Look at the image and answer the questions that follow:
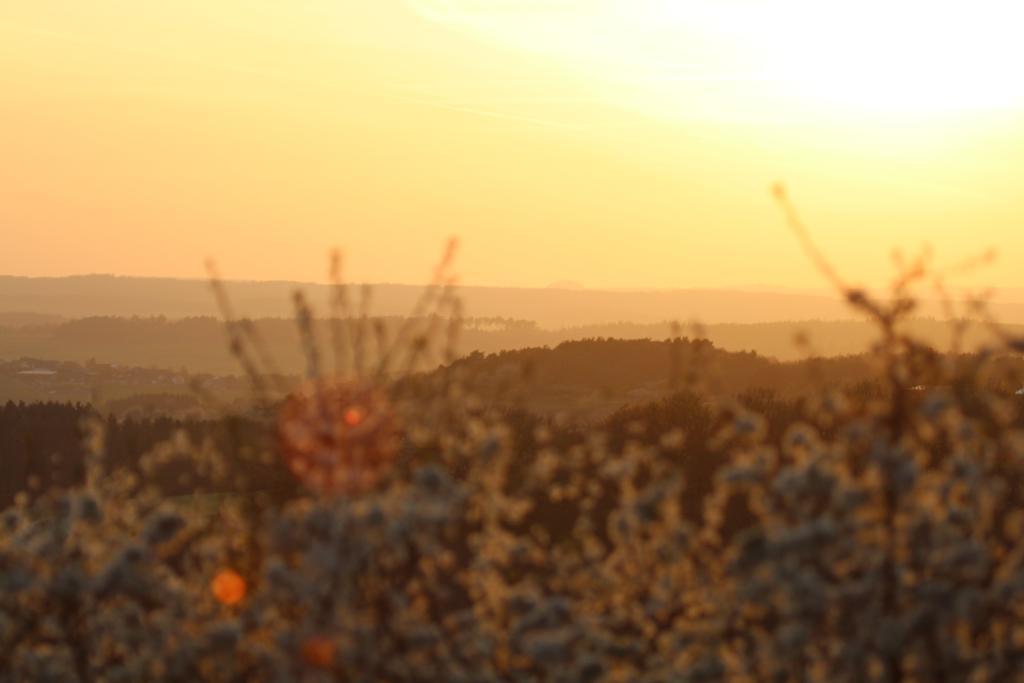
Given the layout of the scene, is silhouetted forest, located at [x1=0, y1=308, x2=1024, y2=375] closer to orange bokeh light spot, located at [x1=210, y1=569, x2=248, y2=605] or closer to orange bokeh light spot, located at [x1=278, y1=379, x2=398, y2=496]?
orange bokeh light spot, located at [x1=210, y1=569, x2=248, y2=605]

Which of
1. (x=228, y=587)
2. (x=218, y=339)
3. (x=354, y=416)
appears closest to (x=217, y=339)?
(x=218, y=339)

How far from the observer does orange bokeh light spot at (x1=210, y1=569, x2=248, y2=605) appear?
6070 millimetres

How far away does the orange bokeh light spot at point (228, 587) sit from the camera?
6070 millimetres

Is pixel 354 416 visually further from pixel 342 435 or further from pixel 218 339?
pixel 218 339

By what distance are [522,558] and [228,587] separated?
1443mm

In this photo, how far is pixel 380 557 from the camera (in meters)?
5.47

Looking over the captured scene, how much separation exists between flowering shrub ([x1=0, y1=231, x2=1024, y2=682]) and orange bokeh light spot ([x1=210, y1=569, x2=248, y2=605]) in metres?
0.01

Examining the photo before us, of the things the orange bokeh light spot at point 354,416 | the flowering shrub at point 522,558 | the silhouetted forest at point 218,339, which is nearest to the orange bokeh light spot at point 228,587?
the flowering shrub at point 522,558

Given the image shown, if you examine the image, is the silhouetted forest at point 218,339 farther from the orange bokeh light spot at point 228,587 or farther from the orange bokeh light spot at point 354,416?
the orange bokeh light spot at point 354,416

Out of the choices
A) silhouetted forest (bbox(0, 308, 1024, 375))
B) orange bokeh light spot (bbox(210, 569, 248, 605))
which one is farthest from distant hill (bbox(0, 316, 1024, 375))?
orange bokeh light spot (bbox(210, 569, 248, 605))

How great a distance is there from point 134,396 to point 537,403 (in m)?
22.5

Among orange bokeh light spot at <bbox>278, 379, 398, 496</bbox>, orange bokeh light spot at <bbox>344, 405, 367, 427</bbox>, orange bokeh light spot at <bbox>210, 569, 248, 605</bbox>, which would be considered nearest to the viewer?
orange bokeh light spot at <bbox>278, 379, 398, 496</bbox>

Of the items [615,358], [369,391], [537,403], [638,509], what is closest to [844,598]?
[638,509]

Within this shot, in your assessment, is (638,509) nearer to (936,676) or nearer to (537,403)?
(936,676)
